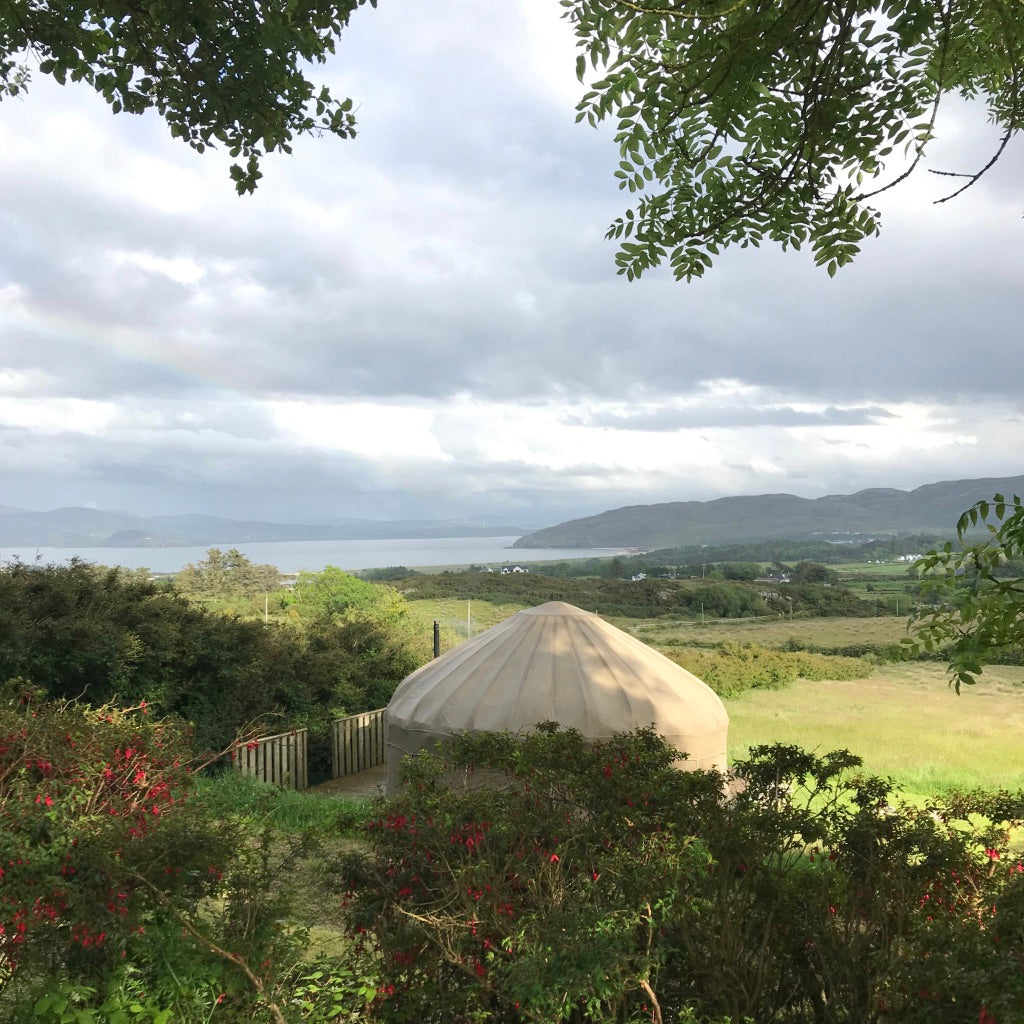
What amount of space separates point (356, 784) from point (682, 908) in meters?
10.4

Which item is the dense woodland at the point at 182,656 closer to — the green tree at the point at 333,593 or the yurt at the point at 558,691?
the yurt at the point at 558,691

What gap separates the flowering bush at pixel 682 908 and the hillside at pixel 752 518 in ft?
173

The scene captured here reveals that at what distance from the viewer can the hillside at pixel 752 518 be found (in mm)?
56719

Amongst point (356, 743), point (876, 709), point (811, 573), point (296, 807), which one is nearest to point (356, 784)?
point (356, 743)

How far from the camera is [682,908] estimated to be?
7.88 ft

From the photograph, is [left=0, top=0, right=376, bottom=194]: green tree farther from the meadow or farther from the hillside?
the hillside

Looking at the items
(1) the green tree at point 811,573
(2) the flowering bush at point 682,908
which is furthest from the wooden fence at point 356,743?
(1) the green tree at point 811,573

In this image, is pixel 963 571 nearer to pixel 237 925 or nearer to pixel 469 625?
pixel 237 925

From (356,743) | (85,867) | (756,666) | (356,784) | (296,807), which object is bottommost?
(756,666)

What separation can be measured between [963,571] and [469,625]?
67.8 ft

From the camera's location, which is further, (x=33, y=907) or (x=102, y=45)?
(x=102, y=45)

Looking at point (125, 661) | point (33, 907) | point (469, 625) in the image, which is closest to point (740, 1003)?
point (33, 907)

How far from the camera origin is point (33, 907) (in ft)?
8.48

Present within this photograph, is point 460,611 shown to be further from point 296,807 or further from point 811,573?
point 296,807
